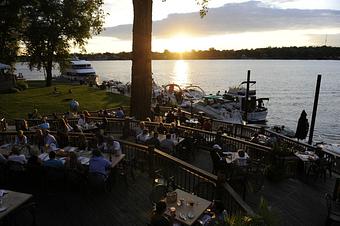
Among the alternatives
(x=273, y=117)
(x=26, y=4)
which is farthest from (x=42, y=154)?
(x=273, y=117)

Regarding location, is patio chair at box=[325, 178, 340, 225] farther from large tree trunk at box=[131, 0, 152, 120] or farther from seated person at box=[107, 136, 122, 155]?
large tree trunk at box=[131, 0, 152, 120]

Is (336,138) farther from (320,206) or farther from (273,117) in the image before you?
(320,206)

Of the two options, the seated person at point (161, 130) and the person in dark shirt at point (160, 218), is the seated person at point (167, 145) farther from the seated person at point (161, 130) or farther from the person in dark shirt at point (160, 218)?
the person in dark shirt at point (160, 218)

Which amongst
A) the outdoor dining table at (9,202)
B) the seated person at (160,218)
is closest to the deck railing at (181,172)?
the seated person at (160,218)

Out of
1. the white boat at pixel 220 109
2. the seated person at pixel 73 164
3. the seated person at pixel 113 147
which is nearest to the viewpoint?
the seated person at pixel 73 164

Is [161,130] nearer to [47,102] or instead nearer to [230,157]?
[230,157]

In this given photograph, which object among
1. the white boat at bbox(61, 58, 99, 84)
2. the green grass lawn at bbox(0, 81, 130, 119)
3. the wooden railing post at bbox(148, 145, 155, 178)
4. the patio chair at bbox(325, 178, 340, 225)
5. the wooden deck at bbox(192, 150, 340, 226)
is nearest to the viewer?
the patio chair at bbox(325, 178, 340, 225)

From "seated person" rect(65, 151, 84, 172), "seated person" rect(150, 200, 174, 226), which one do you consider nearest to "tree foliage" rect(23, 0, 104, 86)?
"seated person" rect(65, 151, 84, 172)

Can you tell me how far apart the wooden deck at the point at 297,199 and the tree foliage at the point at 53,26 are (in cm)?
3508

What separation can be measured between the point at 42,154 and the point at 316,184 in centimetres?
966

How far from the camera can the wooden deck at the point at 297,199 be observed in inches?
361

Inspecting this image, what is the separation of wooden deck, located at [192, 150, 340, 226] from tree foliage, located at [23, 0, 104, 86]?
35080 mm

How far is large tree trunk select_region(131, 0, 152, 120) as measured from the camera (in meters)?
16.0

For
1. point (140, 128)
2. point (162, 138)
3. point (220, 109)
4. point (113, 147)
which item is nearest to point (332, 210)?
point (113, 147)
